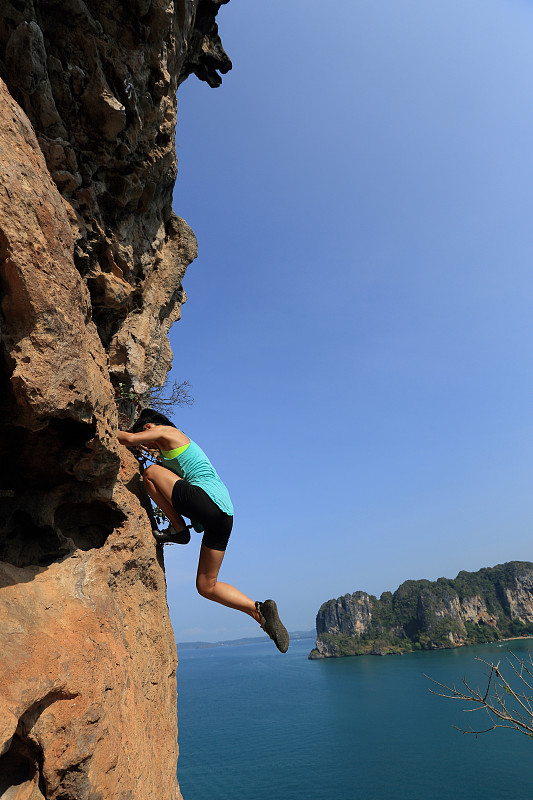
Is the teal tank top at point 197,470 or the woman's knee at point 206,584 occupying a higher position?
the teal tank top at point 197,470

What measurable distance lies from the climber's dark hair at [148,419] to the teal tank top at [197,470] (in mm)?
462

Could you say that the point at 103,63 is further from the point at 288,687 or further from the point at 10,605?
the point at 288,687

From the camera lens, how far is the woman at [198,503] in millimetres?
3967

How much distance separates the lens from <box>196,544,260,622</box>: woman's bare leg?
410 centimetres

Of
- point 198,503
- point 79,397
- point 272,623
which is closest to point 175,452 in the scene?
point 198,503

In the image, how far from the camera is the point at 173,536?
431 centimetres

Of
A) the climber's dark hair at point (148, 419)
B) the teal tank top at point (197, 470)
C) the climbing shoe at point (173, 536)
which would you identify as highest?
the climber's dark hair at point (148, 419)

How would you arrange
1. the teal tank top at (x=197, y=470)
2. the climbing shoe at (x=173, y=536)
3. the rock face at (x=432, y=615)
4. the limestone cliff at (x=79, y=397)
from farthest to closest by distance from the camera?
the rock face at (x=432, y=615) → the climbing shoe at (x=173, y=536) → the teal tank top at (x=197, y=470) → the limestone cliff at (x=79, y=397)

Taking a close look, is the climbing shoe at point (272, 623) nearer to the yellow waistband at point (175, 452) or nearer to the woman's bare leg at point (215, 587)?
the woman's bare leg at point (215, 587)

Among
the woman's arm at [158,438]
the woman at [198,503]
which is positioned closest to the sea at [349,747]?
the woman at [198,503]

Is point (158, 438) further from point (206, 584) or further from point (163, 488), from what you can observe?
point (206, 584)

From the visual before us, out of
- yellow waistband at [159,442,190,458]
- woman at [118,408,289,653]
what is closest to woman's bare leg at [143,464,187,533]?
woman at [118,408,289,653]

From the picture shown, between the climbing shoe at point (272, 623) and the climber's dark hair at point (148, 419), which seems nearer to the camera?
the climbing shoe at point (272, 623)

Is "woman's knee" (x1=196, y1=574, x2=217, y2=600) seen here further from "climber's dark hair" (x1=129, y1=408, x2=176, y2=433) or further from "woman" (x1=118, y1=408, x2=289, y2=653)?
"climber's dark hair" (x1=129, y1=408, x2=176, y2=433)
